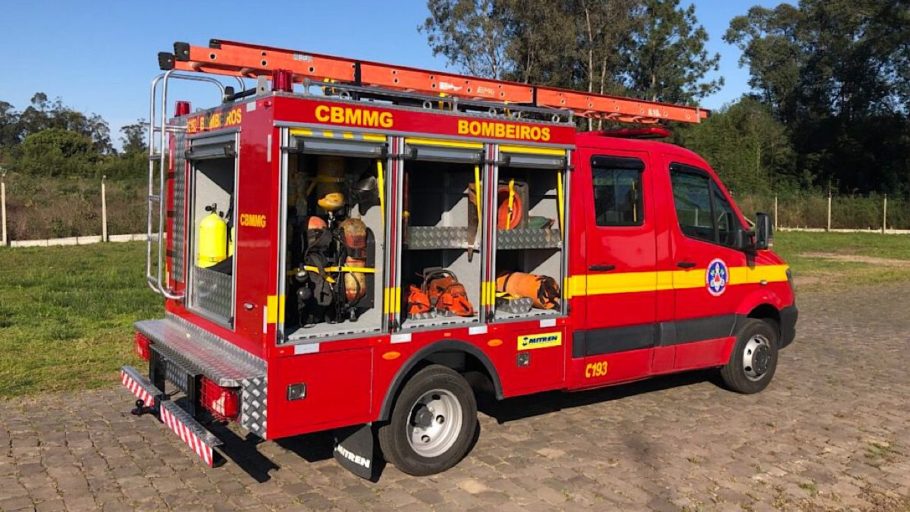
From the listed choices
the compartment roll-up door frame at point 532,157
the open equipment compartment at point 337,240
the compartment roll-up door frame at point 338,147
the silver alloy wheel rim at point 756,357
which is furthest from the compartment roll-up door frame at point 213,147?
the silver alloy wheel rim at point 756,357

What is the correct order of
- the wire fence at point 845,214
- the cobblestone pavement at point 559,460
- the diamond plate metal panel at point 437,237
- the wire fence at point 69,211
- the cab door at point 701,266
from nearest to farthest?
1. the cobblestone pavement at point 559,460
2. the diamond plate metal panel at point 437,237
3. the cab door at point 701,266
4. the wire fence at point 69,211
5. the wire fence at point 845,214

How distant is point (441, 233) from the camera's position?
5.41 metres

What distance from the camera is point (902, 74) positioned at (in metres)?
52.5

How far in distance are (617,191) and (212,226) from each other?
313 centimetres

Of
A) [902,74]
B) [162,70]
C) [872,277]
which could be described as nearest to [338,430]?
[162,70]

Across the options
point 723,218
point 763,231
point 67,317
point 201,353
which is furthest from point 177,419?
point 67,317

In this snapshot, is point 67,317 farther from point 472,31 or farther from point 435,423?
point 472,31

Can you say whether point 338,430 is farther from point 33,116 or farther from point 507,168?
point 33,116

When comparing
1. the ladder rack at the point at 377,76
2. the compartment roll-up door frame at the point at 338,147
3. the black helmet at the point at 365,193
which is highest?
the ladder rack at the point at 377,76

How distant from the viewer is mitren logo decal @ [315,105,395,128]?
14.9 feet

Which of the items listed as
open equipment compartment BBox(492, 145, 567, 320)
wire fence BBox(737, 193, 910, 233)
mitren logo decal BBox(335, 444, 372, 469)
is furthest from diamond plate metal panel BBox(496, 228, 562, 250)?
wire fence BBox(737, 193, 910, 233)

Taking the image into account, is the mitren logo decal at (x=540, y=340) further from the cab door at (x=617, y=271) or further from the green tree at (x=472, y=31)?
the green tree at (x=472, y=31)

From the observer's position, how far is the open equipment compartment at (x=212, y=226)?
5.15 meters

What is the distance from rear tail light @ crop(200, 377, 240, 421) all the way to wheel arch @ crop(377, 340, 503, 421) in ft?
2.97
